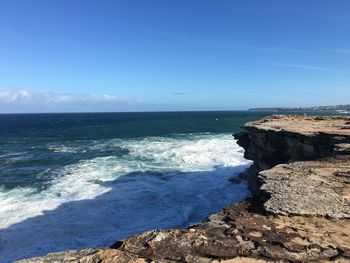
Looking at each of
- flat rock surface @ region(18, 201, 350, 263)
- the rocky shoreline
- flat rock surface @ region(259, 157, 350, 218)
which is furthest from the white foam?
flat rock surface @ region(18, 201, 350, 263)

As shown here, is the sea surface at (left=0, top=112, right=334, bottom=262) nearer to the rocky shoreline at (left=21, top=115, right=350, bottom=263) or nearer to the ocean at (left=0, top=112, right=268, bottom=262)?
the ocean at (left=0, top=112, right=268, bottom=262)

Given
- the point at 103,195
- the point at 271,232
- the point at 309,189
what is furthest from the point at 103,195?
the point at 271,232

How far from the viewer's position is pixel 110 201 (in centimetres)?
1770

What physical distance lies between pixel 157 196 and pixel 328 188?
1188cm

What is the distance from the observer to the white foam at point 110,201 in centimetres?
1351

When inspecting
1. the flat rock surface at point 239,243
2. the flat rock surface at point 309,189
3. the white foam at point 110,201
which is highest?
the flat rock surface at point 309,189

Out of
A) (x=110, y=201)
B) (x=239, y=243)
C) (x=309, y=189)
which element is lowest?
(x=110, y=201)

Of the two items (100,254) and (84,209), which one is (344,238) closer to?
(100,254)

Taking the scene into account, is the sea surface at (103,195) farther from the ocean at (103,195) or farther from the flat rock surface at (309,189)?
the flat rock surface at (309,189)

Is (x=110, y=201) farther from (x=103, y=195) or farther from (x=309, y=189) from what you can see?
(x=309, y=189)

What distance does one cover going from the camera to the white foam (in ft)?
44.3

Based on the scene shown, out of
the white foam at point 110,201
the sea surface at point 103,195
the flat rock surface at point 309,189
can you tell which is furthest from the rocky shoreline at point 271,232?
the white foam at point 110,201

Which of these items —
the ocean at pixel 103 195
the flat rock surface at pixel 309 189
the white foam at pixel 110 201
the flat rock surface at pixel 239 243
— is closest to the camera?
the flat rock surface at pixel 239 243

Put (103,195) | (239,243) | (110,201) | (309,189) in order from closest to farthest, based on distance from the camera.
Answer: (239,243), (309,189), (110,201), (103,195)
